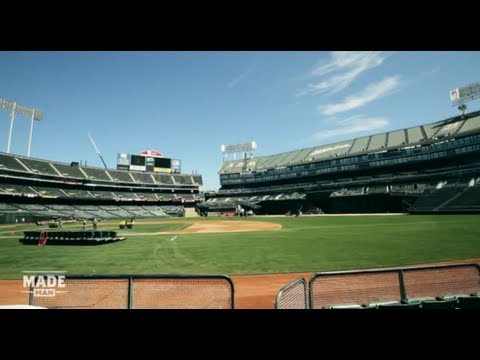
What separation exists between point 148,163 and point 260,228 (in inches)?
2638

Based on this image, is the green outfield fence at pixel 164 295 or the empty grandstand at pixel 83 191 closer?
the green outfield fence at pixel 164 295

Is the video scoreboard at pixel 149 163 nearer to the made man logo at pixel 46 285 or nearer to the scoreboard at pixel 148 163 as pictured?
the scoreboard at pixel 148 163

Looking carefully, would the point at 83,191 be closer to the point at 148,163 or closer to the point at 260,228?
the point at 148,163

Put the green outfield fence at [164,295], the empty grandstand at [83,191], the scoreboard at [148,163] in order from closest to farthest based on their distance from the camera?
the green outfield fence at [164,295] < the empty grandstand at [83,191] < the scoreboard at [148,163]

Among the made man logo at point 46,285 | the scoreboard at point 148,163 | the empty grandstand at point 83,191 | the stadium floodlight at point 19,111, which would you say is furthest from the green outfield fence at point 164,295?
the scoreboard at point 148,163

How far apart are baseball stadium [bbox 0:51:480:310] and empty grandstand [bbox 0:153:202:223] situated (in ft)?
1.34

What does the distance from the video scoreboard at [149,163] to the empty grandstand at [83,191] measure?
285cm

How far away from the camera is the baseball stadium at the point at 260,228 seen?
5.36 metres

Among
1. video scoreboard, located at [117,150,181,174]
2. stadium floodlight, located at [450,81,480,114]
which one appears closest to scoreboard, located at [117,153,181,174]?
video scoreboard, located at [117,150,181,174]

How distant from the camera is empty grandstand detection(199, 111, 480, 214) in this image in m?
47.7

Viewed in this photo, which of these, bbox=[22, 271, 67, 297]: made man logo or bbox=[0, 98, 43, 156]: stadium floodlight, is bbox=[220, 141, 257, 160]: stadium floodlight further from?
bbox=[22, 271, 67, 297]: made man logo
